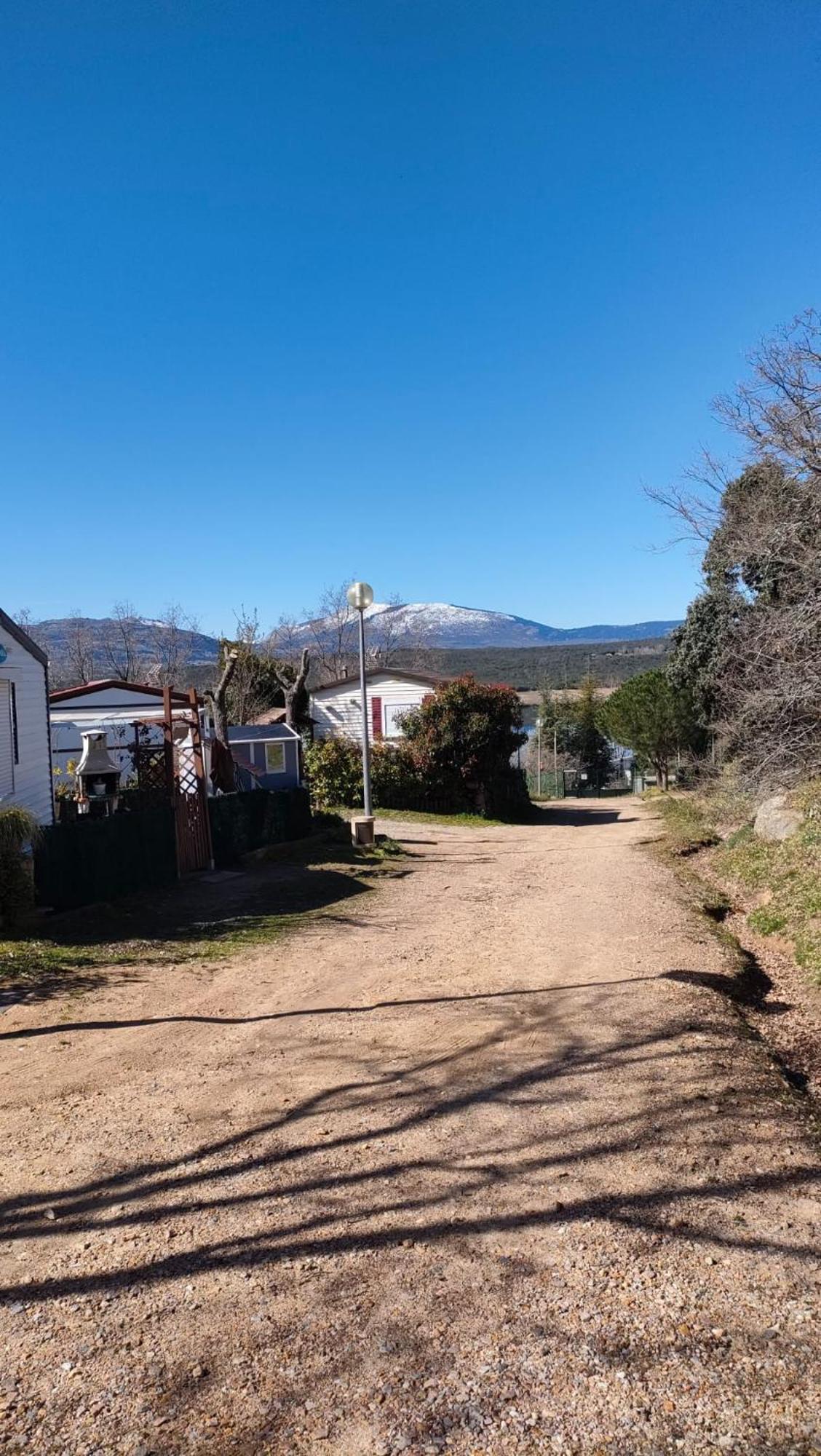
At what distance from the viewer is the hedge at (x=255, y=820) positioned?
1481 centimetres

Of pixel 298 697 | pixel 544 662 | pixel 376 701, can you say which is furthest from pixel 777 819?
pixel 544 662

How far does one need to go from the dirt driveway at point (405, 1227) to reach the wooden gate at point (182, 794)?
572 cm

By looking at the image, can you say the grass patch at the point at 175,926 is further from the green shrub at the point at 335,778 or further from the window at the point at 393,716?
the window at the point at 393,716

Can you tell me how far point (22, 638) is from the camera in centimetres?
1414

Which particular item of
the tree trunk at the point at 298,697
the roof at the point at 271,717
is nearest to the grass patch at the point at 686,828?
the tree trunk at the point at 298,697

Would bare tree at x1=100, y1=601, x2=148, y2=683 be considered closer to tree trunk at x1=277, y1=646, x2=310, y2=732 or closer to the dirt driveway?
tree trunk at x1=277, y1=646, x2=310, y2=732

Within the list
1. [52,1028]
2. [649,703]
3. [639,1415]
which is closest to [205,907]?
[52,1028]

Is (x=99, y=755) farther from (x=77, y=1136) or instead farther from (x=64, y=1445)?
(x=64, y=1445)

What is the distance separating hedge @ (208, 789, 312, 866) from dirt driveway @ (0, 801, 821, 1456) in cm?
A: 710

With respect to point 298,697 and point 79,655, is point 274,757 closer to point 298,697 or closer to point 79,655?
point 298,697

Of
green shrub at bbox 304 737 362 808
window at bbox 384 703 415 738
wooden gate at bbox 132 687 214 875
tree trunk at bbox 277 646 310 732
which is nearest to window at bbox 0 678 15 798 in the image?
wooden gate at bbox 132 687 214 875

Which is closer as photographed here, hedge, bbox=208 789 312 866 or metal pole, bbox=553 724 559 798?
hedge, bbox=208 789 312 866

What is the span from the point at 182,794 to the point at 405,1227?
10.4 metres

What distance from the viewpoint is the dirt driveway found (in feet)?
9.86
